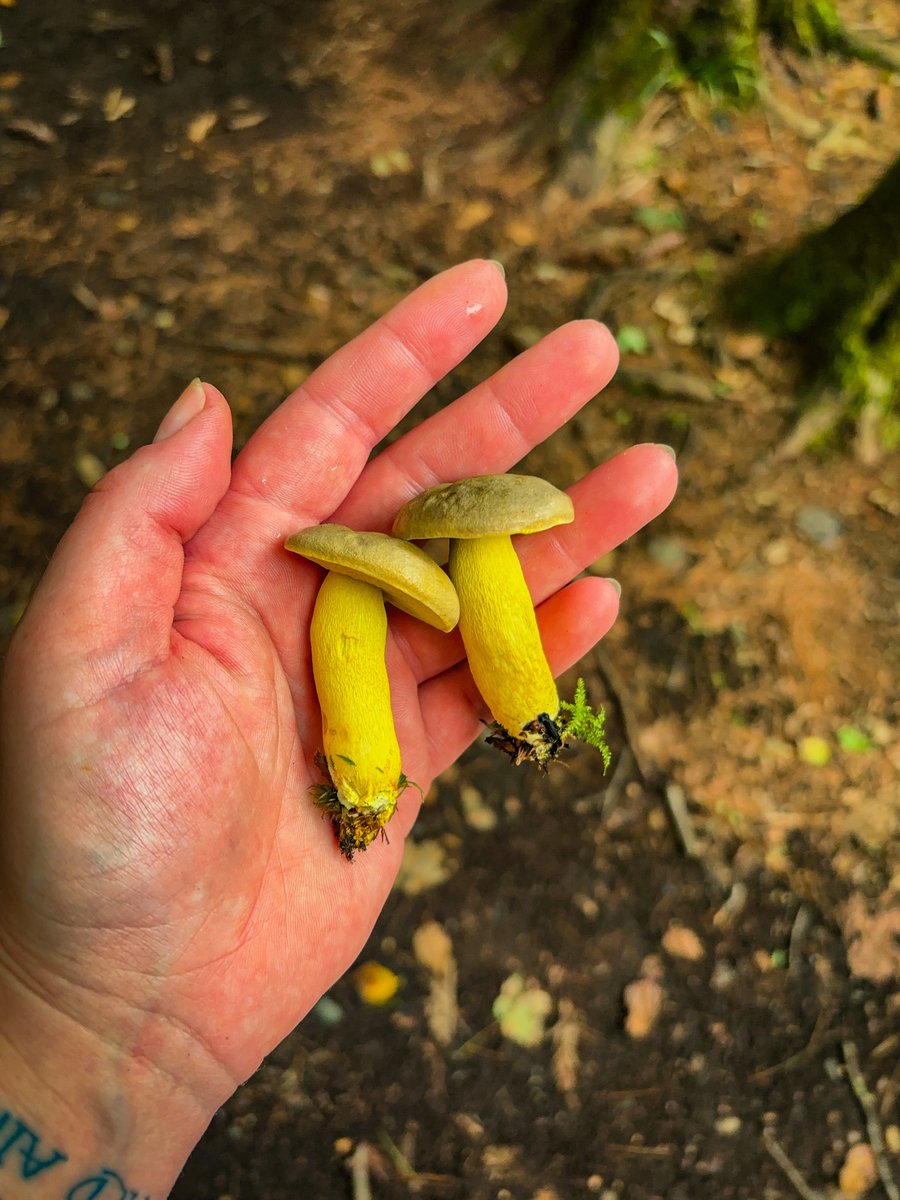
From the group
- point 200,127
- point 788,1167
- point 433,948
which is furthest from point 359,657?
point 200,127

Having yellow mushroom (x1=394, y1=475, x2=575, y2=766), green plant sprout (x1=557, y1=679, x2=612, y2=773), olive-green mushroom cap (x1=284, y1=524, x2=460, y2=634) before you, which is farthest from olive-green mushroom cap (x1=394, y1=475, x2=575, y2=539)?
green plant sprout (x1=557, y1=679, x2=612, y2=773)

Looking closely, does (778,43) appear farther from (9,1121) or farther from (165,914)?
Result: (9,1121)

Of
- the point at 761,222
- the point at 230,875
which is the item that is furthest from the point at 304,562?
the point at 761,222

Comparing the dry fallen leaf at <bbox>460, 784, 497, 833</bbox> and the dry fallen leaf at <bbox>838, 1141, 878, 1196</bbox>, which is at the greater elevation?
the dry fallen leaf at <bbox>460, 784, 497, 833</bbox>

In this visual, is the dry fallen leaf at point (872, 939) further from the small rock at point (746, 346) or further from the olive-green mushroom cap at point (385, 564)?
the small rock at point (746, 346)

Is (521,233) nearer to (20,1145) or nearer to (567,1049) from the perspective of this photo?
(567,1049)

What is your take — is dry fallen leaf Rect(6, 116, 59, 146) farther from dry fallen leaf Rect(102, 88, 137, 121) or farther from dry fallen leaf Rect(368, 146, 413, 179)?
dry fallen leaf Rect(368, 146, 413, 179)

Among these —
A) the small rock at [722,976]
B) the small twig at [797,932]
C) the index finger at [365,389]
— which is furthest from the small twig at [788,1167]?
the index finger at [365,389]
